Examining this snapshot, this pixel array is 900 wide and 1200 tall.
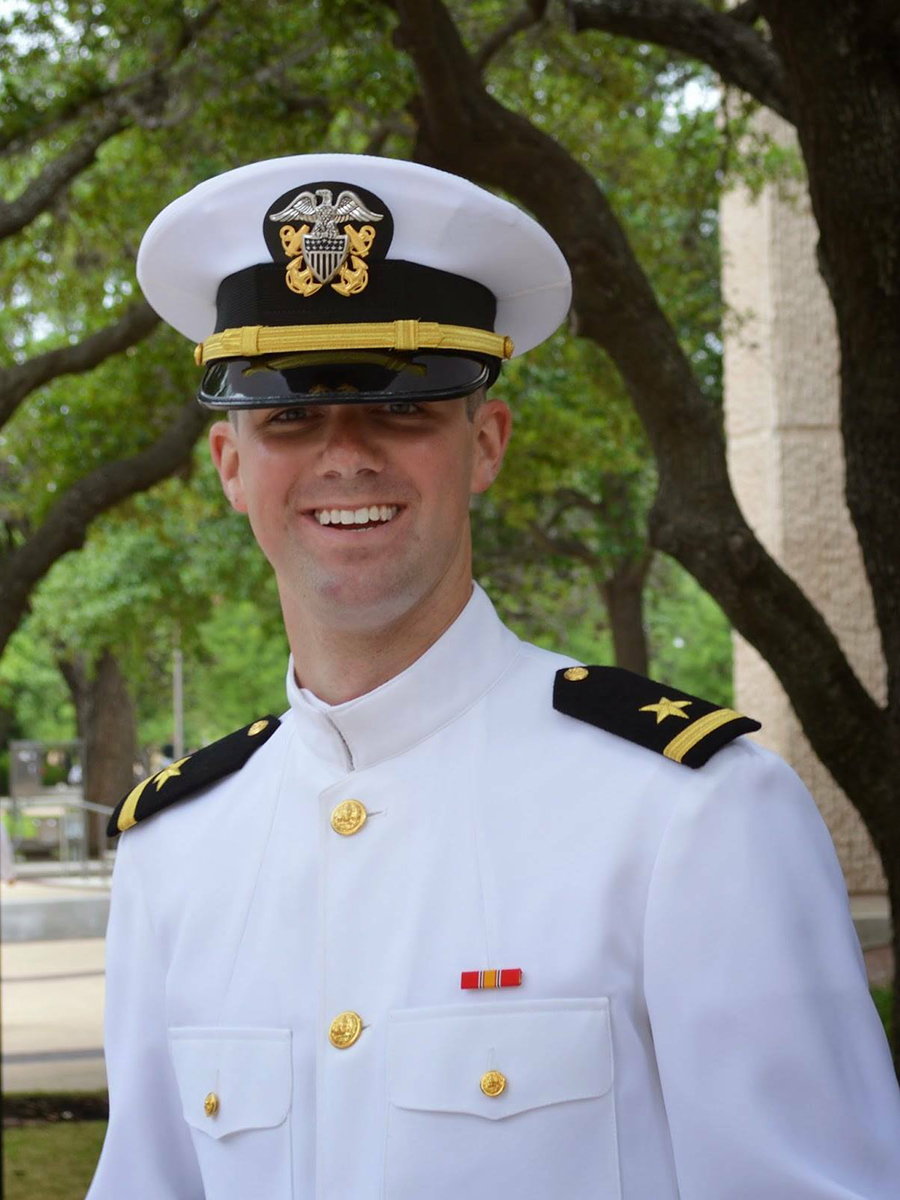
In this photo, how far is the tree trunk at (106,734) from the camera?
2564 cm

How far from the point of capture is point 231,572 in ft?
64.4

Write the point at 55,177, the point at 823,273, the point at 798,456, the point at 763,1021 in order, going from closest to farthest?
the point at 763,1021, the point at 823,273, the point at 55,177, the point at 798,456

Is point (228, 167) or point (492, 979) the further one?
point (228, 167)

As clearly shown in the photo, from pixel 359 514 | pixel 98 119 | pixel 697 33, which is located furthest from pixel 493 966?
pixel 98 119

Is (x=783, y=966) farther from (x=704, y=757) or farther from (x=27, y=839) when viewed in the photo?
(x=27, y=839)

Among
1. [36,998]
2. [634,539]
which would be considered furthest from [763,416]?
[36,998]

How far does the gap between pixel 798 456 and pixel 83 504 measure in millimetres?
10156

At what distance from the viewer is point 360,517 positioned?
6.49 feet

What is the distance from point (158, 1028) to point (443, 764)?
0.52 metres

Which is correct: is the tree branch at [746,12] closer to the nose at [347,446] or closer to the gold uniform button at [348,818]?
the nose at [347,446]

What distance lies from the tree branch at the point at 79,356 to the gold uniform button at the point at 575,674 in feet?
23.6

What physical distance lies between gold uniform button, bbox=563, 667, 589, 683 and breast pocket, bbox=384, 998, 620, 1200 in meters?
0.46

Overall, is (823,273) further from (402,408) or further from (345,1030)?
(345,1030)

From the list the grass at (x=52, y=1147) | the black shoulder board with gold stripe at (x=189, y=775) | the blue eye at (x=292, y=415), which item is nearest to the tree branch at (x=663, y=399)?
the grass at (x=52, y=1147)
